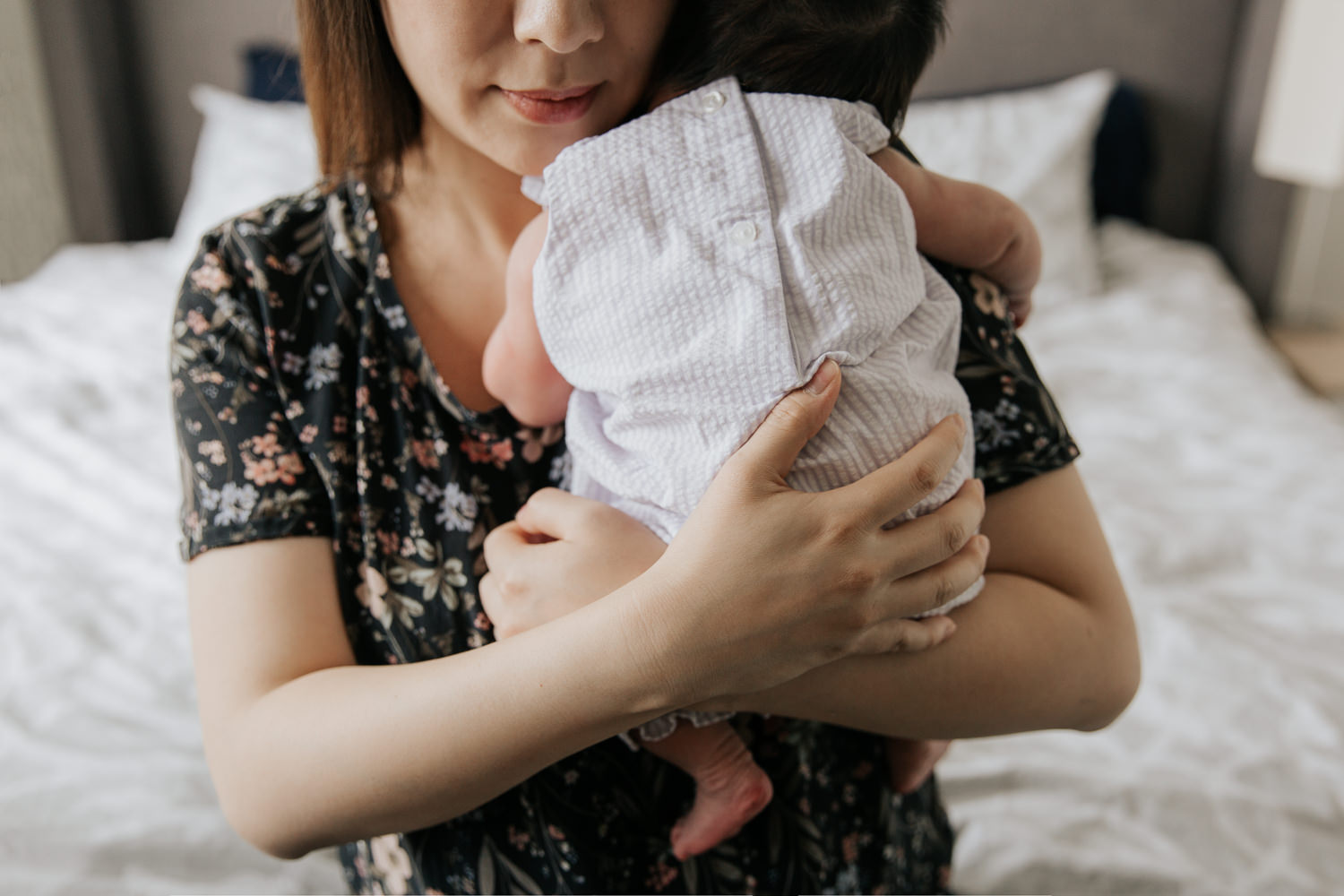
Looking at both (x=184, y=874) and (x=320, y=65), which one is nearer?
(x=320, y=65)

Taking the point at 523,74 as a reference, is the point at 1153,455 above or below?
below

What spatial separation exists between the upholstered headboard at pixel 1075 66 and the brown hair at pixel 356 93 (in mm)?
1871

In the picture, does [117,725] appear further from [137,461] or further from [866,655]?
[866,655]

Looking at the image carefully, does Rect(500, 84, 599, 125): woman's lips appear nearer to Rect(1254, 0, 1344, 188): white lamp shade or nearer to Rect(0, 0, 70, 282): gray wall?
Rect(0, 0, 70, 282): gray wall

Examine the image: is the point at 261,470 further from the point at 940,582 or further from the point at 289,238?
the point at 940,582

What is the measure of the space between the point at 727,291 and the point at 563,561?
206mm

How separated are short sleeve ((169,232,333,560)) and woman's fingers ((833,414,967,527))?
39cm

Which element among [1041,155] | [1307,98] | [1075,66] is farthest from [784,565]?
[1075,66]

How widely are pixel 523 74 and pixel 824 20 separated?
0.22 meters

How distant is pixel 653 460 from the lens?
2.16 feet

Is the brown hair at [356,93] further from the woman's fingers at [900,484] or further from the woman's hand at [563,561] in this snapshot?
the woman's fingers at [900,484]

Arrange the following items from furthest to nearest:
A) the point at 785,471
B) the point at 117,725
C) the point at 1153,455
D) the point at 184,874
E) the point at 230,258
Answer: the point at 1153,455 → the point at 117,725 → the point at 184,874 → the point at 230,258 → the point at 785,471

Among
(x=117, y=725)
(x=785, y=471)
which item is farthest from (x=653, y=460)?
(x=117, y=725)

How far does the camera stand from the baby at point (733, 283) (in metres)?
0.63
